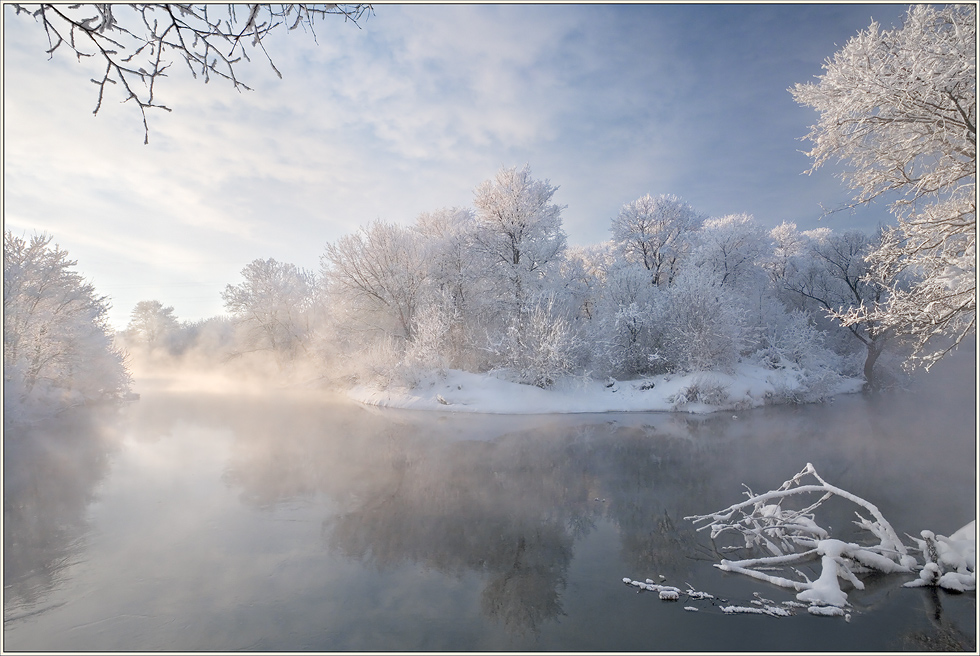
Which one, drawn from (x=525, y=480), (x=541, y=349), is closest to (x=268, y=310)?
(x=541, y=349)

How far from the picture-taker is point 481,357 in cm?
2538

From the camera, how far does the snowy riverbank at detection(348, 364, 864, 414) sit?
20.3m

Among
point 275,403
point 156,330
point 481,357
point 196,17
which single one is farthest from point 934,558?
point 156,330

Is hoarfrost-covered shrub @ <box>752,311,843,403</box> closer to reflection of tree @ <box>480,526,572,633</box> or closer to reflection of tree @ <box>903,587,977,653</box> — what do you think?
reflection of tree @ <box>903,587,977,653</box>

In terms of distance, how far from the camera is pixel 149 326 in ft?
167

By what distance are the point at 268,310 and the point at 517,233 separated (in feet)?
75.1

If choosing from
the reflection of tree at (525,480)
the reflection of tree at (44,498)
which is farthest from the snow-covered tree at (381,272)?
the reflection of tree at (44,498)

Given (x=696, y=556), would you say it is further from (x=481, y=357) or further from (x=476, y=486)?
(x=481, y=357)

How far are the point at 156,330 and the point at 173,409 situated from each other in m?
36.7

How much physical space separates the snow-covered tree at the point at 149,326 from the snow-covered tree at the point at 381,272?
35.8 m

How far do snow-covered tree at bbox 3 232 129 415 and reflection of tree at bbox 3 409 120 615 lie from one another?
196 cm

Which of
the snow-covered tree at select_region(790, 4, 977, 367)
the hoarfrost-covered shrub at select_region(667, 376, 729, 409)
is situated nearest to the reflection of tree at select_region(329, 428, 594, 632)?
the snow-covered tree at select_region(790, 4, 977, 367)

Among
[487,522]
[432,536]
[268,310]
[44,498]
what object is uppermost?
[268,310]

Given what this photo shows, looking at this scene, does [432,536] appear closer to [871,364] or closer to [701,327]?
[701,327]
